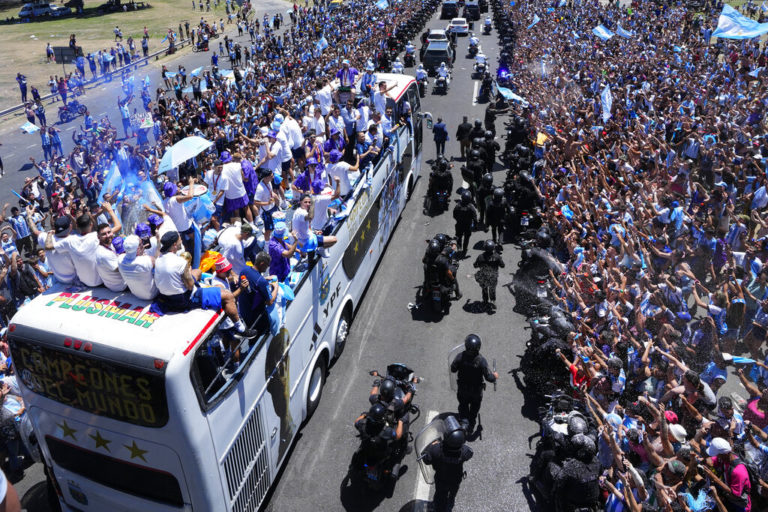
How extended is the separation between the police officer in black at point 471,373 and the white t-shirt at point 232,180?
14.6ft

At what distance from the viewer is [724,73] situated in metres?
19.3

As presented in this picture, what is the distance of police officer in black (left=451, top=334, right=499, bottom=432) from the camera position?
276 inches

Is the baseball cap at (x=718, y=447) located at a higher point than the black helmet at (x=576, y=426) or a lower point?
higher

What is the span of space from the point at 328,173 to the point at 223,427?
5289mm

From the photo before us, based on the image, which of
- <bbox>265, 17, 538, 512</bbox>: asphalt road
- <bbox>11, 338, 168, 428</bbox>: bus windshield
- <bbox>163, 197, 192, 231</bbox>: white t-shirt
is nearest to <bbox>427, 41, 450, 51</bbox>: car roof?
<bbox>265, 17, 538, 512</bbox>: asphalt road

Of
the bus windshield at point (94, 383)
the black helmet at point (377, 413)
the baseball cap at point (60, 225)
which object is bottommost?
the black helmet at point (377, 413)

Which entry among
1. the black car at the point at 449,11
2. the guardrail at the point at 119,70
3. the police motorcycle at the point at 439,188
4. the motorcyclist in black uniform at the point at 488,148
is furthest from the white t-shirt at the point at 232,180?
the black car at the point at 449,11

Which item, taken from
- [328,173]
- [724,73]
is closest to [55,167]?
[328,173]

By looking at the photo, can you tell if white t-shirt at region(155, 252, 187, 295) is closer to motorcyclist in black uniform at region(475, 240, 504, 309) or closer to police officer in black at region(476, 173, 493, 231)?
motorcyclist in black uniform at region(475, 240, 504, 309)

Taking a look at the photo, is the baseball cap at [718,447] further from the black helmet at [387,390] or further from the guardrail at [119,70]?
the guardrail at [119,70]

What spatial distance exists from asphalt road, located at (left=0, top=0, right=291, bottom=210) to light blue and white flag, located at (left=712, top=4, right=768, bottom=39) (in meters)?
19.2

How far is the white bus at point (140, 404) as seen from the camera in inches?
179

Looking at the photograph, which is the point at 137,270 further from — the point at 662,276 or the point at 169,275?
the point at 662,276

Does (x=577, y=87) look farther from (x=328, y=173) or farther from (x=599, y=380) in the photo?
(x=599, y=380)
